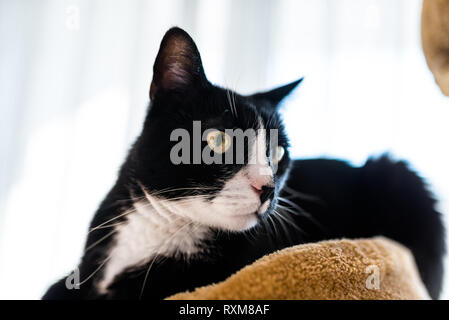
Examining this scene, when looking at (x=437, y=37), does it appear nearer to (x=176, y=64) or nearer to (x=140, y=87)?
(x=176, y=64)

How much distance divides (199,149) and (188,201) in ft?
0.34

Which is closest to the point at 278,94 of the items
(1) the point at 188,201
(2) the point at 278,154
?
(2) the point at 278,154

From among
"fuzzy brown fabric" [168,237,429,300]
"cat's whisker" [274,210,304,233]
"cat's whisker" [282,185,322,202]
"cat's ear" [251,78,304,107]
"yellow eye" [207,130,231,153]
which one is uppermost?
"cat's ear" [251,78,304,107]

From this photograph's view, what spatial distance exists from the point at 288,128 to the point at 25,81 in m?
0.82

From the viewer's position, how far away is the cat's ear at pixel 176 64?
0.71 metres

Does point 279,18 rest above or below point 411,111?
above

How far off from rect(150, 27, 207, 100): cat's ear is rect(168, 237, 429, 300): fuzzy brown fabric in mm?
413

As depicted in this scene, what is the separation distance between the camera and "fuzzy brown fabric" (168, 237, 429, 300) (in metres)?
0.50

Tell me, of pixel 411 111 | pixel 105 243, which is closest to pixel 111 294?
pixel 105 243

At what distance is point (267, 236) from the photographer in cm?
79

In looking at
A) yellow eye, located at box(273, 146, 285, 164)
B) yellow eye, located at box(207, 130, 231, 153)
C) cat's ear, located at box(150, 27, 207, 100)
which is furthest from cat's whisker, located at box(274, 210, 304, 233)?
cat's ear, located at box(150, 27, 207, 100)

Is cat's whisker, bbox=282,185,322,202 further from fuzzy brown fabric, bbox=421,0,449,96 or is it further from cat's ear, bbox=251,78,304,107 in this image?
fuzzy brown fabric, bbox=421,0,449,96

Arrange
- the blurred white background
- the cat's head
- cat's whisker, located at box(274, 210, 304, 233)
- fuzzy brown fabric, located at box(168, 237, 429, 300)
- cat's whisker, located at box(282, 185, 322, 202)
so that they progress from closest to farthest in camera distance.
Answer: fuzzy brown fabric, located at box(168, 237, 429, 300), the cat's head, cat's whisker, located at box(274, 210, 304, 233), cat's whisker, located at box(282, 185, 322, 202), the blurred white background
